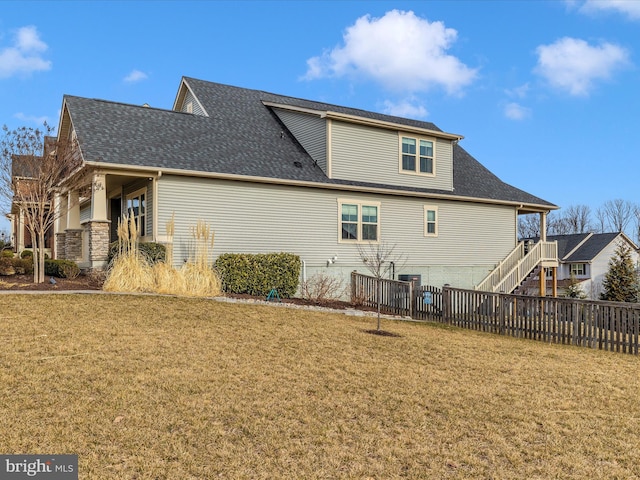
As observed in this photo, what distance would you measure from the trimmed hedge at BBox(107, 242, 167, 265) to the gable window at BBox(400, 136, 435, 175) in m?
10.1

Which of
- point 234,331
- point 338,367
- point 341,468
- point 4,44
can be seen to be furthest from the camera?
point 4,44

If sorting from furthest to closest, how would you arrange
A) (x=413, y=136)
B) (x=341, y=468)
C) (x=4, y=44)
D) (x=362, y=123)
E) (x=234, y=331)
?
(x=413, y=136)
(x=362, y=123)
(x=4, y=44)
(x=234, y=331)
(x=341, y=468)

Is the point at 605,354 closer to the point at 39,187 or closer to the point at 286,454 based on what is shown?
the point at 286,454

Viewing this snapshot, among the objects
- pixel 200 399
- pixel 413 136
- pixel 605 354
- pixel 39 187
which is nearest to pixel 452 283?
pixel 413 136

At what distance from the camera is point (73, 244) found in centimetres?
1730

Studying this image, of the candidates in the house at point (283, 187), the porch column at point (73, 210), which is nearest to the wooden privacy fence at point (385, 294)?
the house at point (283, 187)

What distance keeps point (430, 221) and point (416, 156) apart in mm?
2728

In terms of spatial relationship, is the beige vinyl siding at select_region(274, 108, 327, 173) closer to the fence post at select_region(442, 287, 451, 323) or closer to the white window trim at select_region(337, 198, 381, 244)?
the white window trim at select_region(337, 198, 381, 244)

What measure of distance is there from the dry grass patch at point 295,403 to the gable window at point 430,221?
11276mm

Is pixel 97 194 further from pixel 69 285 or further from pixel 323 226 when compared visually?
Result: pixel 323 226

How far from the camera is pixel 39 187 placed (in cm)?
1372

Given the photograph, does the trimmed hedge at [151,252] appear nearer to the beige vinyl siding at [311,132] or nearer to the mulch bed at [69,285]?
the mulch bed at [69,285]

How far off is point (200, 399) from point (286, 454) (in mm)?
1542

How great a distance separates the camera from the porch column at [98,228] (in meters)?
14.1
